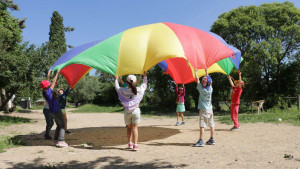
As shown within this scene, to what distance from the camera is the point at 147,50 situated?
245 inches

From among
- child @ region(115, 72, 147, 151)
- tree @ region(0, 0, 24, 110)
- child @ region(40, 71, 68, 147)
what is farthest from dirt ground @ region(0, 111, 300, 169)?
tree @ region(0, 0, 24, 110)

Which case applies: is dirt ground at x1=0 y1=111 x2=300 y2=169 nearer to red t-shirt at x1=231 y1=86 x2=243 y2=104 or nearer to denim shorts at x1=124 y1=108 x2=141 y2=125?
denim shorts at x1=124 y1=108 x2=141 y2=125

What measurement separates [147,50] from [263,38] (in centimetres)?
1390

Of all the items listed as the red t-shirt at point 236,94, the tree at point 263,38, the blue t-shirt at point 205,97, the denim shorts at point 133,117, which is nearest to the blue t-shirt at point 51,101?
the denim shorts at point 133,117

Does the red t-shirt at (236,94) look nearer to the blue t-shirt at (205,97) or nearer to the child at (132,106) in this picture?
the blue t-shirt at (205,97)

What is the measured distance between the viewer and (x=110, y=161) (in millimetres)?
4570

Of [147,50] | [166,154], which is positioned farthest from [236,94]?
[166,154]

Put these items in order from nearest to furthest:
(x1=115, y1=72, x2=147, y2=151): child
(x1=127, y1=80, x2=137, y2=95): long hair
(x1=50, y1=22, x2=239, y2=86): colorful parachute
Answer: (x1=127, y1=80, x2=137, y2=95): long hair, (x1=115, y1=72, x2=147, y2=151): child, (x1=50, y1=22, x2=239, y2=86): colorful parachute

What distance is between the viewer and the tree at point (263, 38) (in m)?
15.5

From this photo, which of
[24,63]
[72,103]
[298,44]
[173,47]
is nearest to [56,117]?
[173,47]

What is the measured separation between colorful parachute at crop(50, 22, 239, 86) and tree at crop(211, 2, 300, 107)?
33.9 ft

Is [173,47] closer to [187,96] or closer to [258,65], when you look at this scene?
[258,65]

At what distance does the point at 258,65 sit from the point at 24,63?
50.3 feet

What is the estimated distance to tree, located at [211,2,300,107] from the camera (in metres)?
15.5
